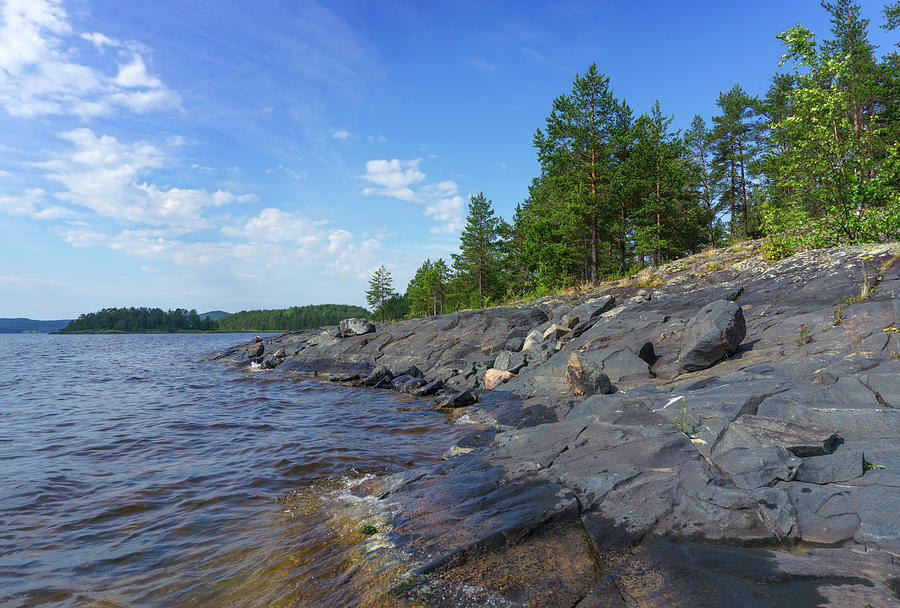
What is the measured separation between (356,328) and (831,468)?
30868 mm

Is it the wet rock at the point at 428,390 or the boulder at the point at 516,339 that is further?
the boulder at the point at 516,339

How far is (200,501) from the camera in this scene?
290 inches

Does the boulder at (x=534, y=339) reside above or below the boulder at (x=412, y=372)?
above

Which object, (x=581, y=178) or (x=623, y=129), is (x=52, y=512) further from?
(x=623, y=129)

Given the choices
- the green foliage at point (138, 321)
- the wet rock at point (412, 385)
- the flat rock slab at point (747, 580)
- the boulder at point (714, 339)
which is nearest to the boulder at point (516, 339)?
the wet rock at point (412, 385)

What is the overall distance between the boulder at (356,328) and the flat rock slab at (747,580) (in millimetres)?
30024

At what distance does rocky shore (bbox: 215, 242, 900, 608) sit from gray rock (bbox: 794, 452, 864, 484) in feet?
0.05

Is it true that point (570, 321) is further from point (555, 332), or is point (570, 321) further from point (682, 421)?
point (682, 421)

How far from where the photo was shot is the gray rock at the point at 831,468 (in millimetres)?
4625

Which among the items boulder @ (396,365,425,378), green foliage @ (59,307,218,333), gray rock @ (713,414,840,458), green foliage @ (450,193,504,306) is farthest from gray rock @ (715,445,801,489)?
green foliage @ (59,307,218,333)

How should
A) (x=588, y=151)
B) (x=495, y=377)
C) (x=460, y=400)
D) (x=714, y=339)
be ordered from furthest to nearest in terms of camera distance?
(x=588, y=151)
(x=495, y=377)
(x=460, y=400)
(x=714, y=339)

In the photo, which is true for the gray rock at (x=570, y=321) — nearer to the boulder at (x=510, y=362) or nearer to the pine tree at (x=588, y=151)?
the boulder at (x=510, y=362)

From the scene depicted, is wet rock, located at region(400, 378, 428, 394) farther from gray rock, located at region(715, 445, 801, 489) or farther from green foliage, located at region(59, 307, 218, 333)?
green foliage, located at region(59, 307, 218, 333)

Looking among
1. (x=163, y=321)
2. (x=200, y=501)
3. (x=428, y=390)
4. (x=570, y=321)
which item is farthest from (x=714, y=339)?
(x=163, y=321)
